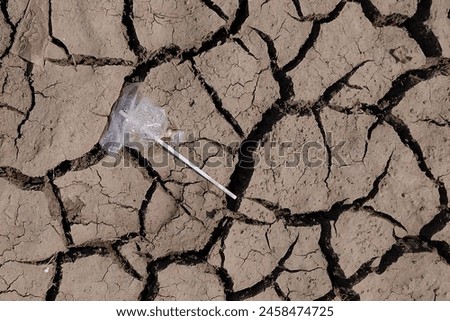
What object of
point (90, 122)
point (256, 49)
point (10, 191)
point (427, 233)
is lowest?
point (427, 233)

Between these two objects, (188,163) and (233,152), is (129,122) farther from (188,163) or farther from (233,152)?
(233,152)

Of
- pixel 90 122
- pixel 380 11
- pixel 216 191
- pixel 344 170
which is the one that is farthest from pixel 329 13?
pixel 90 122

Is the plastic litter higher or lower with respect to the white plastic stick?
higher

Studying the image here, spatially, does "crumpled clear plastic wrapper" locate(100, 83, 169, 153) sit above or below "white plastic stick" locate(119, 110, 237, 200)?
→ above

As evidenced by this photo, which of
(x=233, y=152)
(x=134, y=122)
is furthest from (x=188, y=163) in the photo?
(x=134, y=122)

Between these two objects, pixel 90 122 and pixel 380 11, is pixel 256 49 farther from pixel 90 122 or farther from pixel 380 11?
pixel 90 122

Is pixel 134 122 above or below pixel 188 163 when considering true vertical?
above

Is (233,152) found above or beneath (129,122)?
beneath

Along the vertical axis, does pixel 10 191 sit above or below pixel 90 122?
below
